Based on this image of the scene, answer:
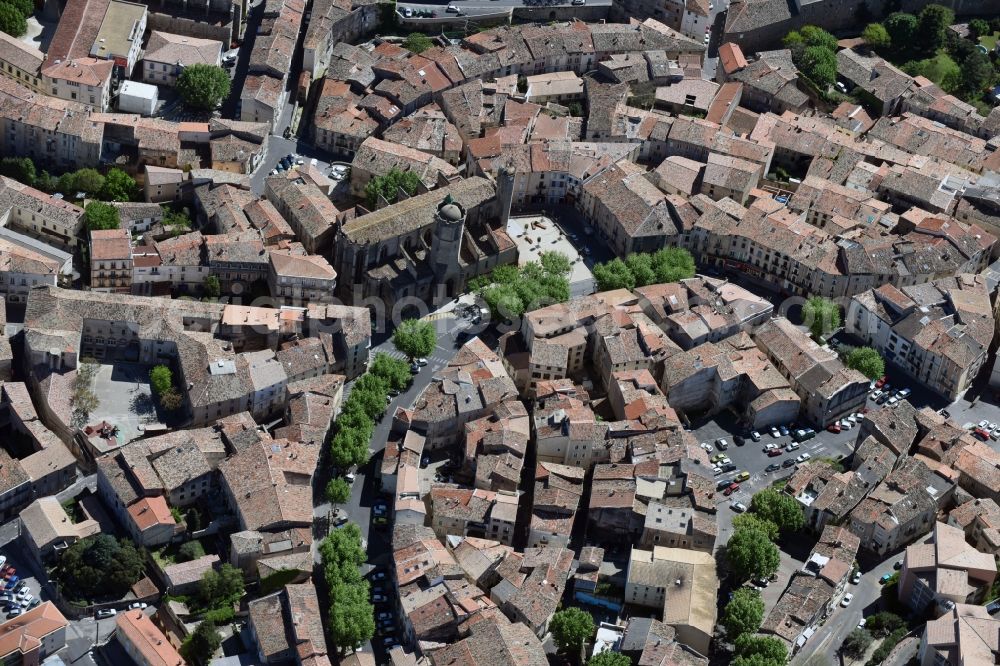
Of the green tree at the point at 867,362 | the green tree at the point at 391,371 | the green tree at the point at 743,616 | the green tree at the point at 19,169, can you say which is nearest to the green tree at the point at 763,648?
the green tree at the point at 743,616

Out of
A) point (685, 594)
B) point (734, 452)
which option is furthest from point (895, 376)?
point (685, 594)

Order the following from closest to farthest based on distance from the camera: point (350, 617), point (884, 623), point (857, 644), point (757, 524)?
1. point (350, 617)
2. point (857, 644)
3. point (884, 623)
4. point (757, 524)

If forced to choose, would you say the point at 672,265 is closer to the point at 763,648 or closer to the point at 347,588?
the point at 763,648

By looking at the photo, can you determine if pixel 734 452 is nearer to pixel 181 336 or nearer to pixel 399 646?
pixel 399 646

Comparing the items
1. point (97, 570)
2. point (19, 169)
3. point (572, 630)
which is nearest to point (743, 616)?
point (572, 630)

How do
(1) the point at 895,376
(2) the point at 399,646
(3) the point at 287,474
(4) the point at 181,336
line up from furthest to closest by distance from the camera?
(1) the point at 895,376 < (4) the point at 181,336 < (3) the point at 287,474 < (2) the point at 399,646

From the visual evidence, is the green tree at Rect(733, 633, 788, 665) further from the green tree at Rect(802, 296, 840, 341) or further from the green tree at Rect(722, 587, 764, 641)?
the green tree at Rect(802, 296, 840, 341)
